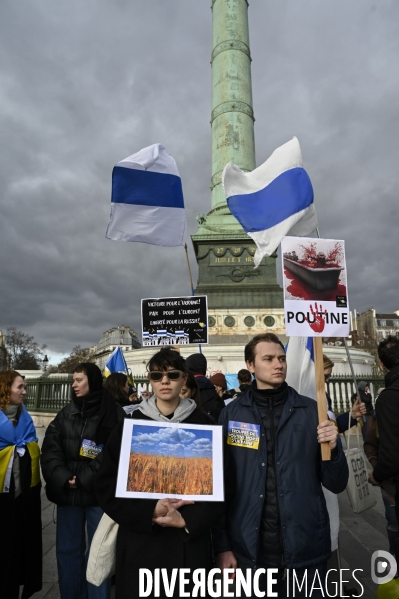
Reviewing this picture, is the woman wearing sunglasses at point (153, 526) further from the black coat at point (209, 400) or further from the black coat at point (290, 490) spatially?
the black coat at point (209, 400)

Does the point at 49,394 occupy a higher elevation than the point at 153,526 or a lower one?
higher

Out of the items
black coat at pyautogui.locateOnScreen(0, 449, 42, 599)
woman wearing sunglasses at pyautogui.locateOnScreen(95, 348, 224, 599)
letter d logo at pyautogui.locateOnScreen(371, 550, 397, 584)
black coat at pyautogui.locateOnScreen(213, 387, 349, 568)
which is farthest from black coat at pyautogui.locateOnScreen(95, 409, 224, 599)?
black coat at pyautogui.locateOnScreen(0, 449, 42, 599)

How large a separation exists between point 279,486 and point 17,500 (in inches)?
81.5

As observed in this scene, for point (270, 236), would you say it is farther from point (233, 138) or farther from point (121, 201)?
point (233, 138)

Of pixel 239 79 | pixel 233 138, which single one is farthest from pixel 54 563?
pixel 239 79

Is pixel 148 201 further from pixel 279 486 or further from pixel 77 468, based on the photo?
pixel 279 486

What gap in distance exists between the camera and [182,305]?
24.4 feet

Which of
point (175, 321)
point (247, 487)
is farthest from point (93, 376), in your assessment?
point (175, 321)

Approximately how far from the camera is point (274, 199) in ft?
12.4

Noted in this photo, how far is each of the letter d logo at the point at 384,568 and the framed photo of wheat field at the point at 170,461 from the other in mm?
1298

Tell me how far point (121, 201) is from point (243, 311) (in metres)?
18.1

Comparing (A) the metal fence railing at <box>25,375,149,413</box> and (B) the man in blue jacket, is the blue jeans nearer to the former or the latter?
(B) the man in blue jacket

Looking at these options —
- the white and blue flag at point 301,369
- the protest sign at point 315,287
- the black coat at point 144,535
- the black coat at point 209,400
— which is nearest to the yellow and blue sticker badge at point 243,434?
the black coat at point 144,535

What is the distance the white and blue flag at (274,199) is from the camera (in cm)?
354
